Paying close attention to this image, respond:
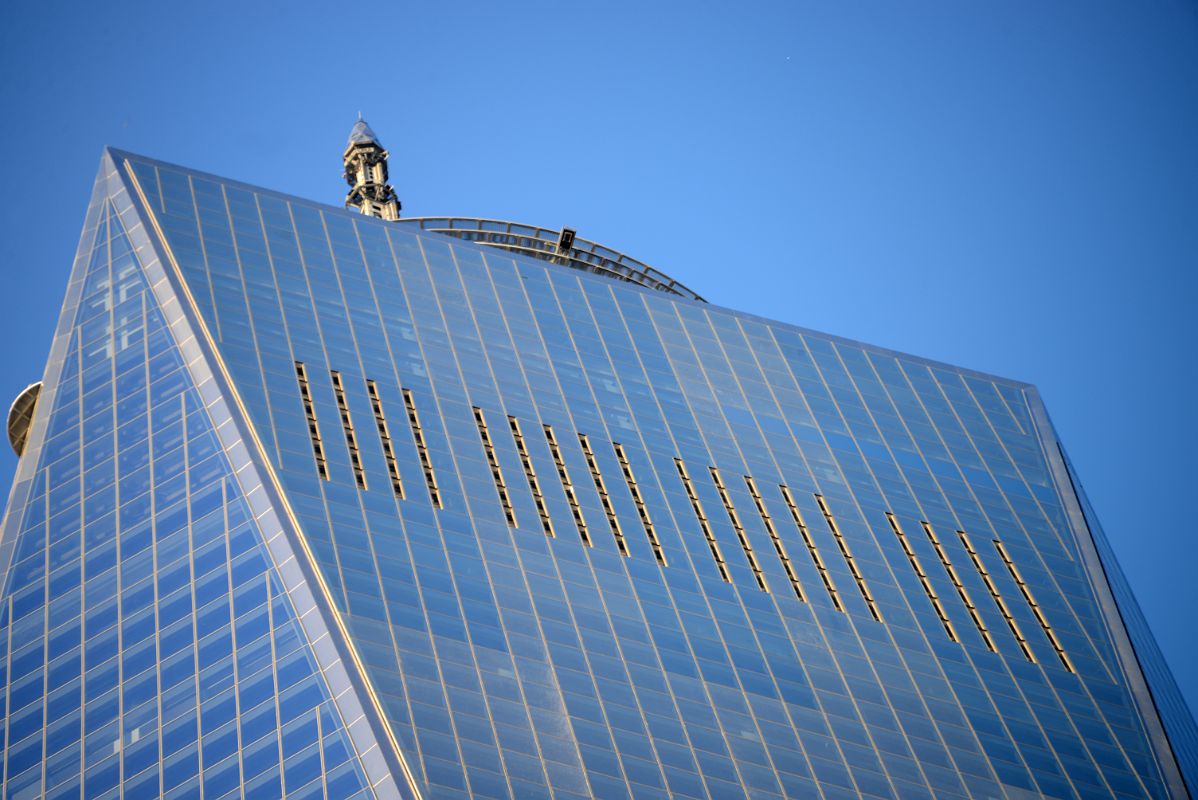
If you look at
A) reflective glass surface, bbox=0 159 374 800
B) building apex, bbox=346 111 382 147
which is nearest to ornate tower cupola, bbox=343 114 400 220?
building apex, bbox=346 111 382 147

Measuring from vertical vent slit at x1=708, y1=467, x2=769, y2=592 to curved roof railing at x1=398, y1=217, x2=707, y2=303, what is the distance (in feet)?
104

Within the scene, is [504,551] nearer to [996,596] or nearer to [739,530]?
[739,530]

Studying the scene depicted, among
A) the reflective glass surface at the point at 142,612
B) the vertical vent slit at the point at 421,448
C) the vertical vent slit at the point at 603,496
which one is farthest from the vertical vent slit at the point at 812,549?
the reflective glass surface at the point at 142,612

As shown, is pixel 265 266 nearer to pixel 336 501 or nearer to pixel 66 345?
pixel 66 345

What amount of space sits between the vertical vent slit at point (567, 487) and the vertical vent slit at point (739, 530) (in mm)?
11302

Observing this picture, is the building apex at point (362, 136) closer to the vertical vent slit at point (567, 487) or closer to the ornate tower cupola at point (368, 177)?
the ornate tower cupola at point (368, 177)

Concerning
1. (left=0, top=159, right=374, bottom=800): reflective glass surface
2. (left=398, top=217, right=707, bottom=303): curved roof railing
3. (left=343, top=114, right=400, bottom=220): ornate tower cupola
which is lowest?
(left=0, top=159, right=374, bottom=800): reflective glass surface

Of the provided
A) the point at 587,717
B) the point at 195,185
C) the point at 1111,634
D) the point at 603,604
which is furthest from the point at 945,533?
the point at 195,185

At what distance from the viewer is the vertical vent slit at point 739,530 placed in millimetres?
121312

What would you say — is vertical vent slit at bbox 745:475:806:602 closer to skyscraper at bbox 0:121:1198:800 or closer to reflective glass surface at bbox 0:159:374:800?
skyscraper at bbox 0:121:1198:800

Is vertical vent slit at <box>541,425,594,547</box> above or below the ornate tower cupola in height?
below

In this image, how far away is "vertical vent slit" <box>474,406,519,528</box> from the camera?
11506cm

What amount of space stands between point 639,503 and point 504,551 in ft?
43.9

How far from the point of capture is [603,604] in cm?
11175
